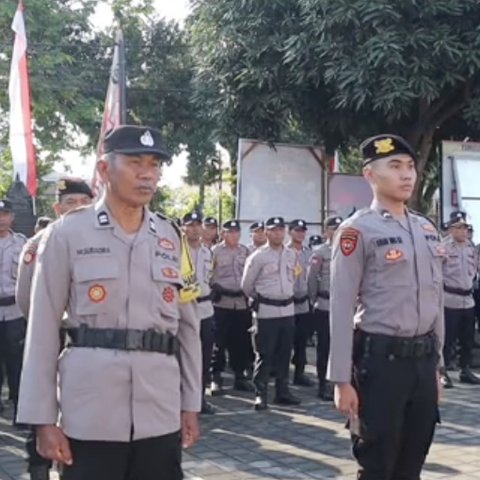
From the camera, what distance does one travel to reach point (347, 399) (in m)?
3.47

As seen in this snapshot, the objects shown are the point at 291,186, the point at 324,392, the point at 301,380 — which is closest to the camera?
the point at 324,392

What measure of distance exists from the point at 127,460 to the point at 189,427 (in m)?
0.32

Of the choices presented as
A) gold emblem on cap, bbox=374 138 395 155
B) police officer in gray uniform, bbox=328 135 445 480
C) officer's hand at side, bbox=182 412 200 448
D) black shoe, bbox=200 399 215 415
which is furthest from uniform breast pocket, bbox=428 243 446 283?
black shoe, bbox=200 399 215 415

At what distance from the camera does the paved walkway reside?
5.38 meters

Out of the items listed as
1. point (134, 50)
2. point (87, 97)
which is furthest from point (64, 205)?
point (134, 50)

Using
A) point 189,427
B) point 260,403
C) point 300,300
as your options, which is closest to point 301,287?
point 300,300

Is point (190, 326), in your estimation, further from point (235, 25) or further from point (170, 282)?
point (235, 25)

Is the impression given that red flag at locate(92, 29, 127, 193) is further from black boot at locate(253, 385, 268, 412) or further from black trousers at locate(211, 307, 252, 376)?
Result: black boot at locate(253, 385, 268, 412)

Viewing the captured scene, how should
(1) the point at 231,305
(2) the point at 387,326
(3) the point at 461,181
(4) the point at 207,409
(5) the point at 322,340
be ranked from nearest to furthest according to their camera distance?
(2) the point at 387,326 → (4) the point at 207,409 → (5) the point at 322,340 → (1) the point at 231,305 → (3) the point at 461,181

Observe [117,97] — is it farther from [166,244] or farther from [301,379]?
[166,244]

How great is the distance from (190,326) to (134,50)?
2204cm

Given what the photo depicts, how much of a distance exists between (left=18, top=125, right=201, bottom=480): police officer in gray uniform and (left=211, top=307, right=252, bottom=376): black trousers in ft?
20.6

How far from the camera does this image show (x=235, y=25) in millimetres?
13094

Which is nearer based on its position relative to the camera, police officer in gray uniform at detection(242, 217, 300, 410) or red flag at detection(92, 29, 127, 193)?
police officer in gray uniform at detection(242, 217, 300, 410)
